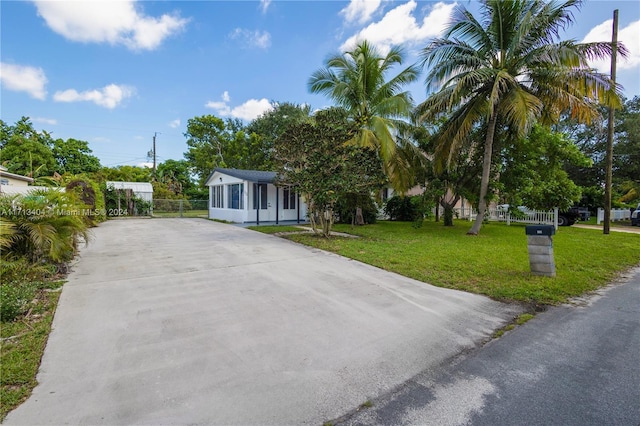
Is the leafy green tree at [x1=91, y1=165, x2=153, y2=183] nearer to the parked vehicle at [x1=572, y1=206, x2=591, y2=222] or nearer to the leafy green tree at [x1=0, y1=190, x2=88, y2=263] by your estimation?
the leafy green tree at [x1=0, y1=190, x2=88, y2=263]

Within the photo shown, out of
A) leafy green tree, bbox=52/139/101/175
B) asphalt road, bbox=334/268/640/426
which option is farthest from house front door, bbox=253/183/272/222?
leafy green tree, bbox=52/139/101/175

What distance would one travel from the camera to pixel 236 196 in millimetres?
16531

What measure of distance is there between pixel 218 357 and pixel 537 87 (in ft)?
41.1

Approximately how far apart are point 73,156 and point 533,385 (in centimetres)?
3786

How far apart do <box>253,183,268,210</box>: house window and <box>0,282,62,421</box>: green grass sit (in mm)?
11511

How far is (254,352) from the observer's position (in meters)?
2.90

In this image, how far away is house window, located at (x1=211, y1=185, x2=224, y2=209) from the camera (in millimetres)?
18647

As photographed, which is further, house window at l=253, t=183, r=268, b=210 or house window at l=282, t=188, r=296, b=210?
house window at l=282, t=188, r=296, b=210

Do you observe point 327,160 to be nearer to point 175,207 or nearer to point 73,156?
point 175,207

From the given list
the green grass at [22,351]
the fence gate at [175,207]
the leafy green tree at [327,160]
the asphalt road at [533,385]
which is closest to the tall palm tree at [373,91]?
the leafy green tree at [327,160]

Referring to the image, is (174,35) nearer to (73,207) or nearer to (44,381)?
(73,207)

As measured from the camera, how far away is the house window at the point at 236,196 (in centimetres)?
1596

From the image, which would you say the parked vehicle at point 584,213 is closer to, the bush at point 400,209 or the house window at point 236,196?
the bush at point 400,209

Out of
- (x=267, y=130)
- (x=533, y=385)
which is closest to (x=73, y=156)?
(x=267, y=130)
